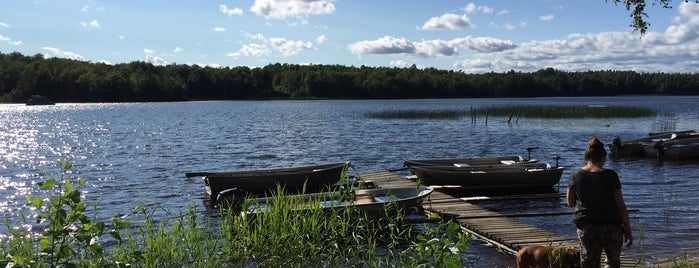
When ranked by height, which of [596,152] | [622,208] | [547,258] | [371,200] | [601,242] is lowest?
[371,200]

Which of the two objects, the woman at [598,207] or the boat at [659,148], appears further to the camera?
the boat at [659,148]

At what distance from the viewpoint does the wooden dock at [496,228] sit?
981 cm

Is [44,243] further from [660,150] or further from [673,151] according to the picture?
[673,151]

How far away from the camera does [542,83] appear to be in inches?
5940

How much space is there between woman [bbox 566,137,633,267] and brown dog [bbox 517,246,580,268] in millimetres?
438

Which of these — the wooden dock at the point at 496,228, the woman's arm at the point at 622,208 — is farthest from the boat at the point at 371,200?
the woman's arm at the point at 622,208

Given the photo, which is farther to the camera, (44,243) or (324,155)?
(324,155)

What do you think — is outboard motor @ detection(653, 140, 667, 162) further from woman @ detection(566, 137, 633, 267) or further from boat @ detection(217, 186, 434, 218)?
woman @ detection(566, 137, 633, 267)

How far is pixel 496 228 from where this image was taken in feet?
36.1

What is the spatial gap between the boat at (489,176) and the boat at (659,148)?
11.2 m

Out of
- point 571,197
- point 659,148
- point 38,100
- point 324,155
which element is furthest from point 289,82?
point 571,197

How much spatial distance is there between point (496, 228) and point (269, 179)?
8.23 meters

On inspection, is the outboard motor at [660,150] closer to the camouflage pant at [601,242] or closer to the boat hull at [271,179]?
the boat hull at [271,179]

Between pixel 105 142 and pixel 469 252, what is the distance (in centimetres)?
3268
